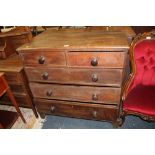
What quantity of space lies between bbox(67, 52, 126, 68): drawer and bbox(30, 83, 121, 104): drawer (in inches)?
12.7

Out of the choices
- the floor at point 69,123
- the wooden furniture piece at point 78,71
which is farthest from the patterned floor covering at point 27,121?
the wooden furniture piece at point 78,71

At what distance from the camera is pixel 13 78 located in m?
2.20

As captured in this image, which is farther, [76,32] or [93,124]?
[93,124]

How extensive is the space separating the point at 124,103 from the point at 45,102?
1.07 m

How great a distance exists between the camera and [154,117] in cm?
177

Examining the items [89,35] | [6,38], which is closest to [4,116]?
[6,38]

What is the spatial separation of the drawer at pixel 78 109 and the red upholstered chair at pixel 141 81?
19 centimetres

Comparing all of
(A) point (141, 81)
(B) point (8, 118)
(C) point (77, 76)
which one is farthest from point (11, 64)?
(A) point (141, 81)

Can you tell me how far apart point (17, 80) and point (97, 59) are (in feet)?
3.91

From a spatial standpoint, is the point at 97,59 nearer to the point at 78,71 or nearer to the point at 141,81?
the point at 78,71

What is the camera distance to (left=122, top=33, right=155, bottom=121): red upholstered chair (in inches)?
69.9

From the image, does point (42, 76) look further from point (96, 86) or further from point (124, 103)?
point (124, 103)

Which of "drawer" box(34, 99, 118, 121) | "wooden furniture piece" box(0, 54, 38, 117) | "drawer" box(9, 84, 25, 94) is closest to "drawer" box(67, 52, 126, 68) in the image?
"drawer" box(34, 99, 118, 121)
